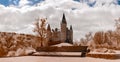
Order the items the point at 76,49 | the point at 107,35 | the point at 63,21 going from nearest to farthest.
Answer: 1. the point at 76,49
2. the point at 107,35
3. the point at 63,21

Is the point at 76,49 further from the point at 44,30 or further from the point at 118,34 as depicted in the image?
the point at 118,34

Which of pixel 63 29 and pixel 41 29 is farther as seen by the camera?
pixel 63 29

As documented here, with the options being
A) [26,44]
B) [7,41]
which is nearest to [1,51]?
[7,41]

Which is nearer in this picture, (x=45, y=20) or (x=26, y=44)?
(x=45, y=20)

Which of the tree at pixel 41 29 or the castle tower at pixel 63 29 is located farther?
the castle tower at pixel 63 29

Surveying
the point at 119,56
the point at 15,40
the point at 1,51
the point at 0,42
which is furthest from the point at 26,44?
the point at 119,56

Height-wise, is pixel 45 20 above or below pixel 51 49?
above

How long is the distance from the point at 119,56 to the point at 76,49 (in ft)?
15.1

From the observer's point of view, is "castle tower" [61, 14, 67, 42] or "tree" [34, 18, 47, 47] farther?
"castle tower" [61, 14, 67, 42]

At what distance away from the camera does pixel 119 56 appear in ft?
62.8

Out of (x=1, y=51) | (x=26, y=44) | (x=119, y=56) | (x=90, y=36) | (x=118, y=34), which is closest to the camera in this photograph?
(x=119, y=56)

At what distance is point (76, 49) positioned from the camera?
2170 cm

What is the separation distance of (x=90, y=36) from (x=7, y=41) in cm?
4820

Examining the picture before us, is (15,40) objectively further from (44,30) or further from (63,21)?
(63,21)
